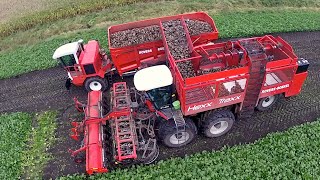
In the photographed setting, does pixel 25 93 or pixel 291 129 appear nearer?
pixel 291 129

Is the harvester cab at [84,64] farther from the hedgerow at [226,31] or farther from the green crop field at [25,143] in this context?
the hedgerow at [226,31]

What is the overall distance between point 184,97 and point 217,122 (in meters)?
1.51

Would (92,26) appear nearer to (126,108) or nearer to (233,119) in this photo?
(126,108)

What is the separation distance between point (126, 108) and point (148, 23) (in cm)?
463

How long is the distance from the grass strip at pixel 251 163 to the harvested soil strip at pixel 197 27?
4880mm

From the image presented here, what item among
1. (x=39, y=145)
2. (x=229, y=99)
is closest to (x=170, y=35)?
(x=229, y=99)

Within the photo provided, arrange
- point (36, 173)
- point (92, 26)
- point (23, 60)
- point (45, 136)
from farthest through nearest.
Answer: point (92, 26) < point (23, 60) < point (45, 136) < point (36, 173)

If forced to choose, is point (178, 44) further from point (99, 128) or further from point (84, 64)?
point (99, 128)

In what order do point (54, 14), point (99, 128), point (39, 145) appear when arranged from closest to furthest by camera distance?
point (99, 128), point (39, 145), point (54, 14)

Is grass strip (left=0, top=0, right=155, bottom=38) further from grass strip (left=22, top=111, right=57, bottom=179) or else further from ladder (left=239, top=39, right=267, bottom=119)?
ladder (left=239, top=39, right=267, bottom=119)

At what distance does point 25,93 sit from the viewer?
12.7 meters

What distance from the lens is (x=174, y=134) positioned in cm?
918

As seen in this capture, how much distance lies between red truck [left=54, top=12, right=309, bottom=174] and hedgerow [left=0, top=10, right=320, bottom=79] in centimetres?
350

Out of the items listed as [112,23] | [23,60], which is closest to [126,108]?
[23,60]
